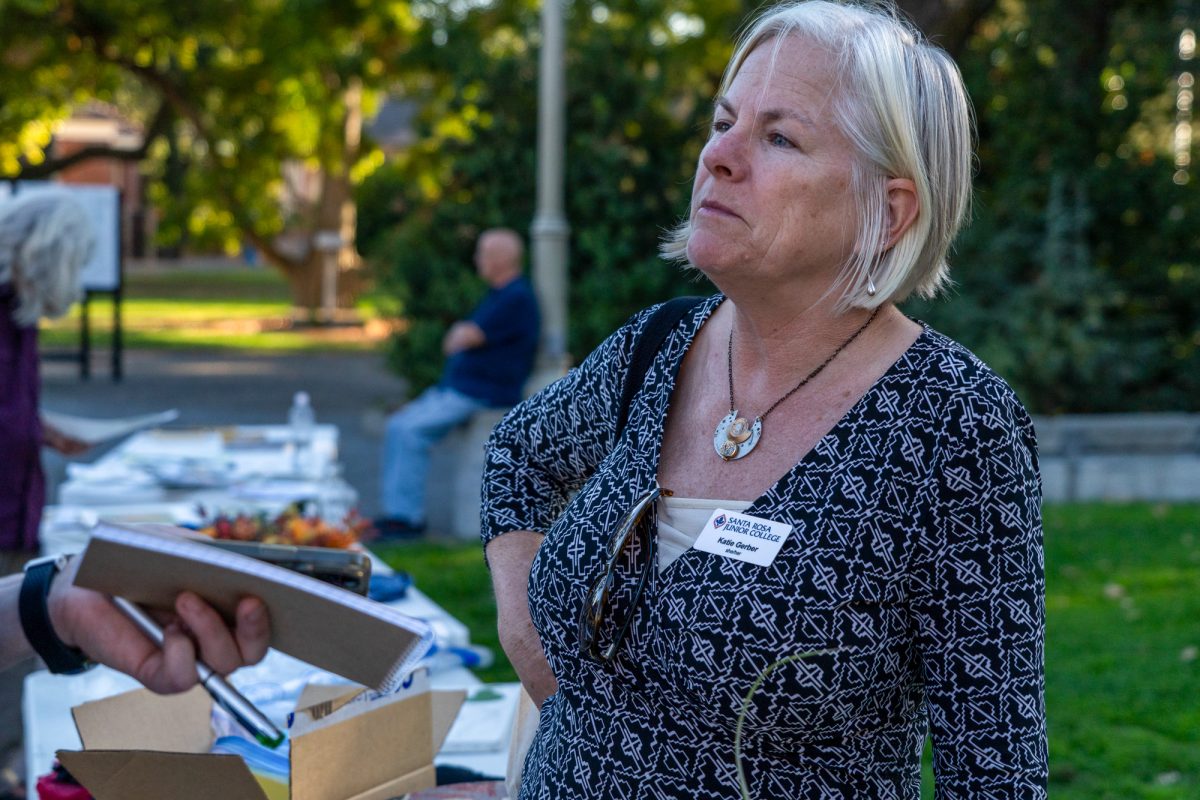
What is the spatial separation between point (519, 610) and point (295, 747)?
0.39 metres

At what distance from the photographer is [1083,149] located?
421 inches

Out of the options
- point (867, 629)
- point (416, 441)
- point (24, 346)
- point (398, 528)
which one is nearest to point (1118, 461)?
point (416, 441)

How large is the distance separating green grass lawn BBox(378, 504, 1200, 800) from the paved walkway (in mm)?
3443

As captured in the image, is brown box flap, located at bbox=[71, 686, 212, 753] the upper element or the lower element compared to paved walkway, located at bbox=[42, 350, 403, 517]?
upper

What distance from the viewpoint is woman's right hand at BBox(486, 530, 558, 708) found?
207cm

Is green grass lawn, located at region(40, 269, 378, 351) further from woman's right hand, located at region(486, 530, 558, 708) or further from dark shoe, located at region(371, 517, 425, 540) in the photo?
woman's right hand, located at region(486, 530, 558, 708)

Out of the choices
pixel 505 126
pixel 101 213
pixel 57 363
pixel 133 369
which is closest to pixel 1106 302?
pixel 505 126

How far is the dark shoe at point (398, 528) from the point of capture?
336 inches

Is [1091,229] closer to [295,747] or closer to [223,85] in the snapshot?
[295,747]

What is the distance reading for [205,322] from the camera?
26.0m

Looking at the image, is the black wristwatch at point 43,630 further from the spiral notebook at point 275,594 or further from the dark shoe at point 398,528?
the dark shoe at point 398,528

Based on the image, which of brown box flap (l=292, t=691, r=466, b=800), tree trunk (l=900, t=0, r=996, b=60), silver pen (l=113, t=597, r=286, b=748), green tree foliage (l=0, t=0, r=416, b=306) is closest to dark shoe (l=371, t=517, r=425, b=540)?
tree trunk (l=900, t=0, r=996, b=60)

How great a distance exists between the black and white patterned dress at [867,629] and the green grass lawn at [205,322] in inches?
638

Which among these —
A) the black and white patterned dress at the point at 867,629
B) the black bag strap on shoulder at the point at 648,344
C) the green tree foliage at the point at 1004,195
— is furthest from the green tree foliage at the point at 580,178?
the black and white patterned dress at the point at 867,629
